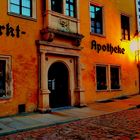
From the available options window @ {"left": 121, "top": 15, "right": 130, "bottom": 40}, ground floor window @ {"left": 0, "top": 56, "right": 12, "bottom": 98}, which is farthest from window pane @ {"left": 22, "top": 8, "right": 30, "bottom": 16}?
window @ {"left": 121, "top": 15, "right": 130, "bottom": 40}

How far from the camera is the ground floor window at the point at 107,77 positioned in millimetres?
15623

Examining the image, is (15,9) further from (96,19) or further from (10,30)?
(96,19)

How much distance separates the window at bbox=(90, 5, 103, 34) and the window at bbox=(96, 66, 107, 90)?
2.49 m

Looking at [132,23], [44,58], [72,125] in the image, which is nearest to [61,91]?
[44,58]

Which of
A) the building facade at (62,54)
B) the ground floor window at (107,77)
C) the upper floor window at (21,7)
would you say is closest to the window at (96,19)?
the building facade at (62,54)

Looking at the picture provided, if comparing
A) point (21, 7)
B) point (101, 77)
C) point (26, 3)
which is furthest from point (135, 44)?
point (21, 7)

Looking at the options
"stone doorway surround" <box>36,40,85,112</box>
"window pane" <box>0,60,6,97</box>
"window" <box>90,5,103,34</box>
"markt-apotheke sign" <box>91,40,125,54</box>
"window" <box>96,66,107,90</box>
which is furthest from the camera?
"window" <box>90,5,103,34</box>

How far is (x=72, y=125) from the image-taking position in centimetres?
896

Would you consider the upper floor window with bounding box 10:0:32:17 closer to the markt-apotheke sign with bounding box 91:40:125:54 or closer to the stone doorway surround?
the stone doorway surround

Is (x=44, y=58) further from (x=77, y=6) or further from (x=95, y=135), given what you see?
(x=95, y=135)

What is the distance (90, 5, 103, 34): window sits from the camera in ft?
51.4

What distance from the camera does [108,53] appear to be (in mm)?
16391

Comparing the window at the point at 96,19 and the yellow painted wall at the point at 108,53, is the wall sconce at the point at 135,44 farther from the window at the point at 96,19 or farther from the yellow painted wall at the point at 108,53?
the window at the point at 96,19

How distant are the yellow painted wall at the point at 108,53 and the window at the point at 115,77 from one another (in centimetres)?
38
